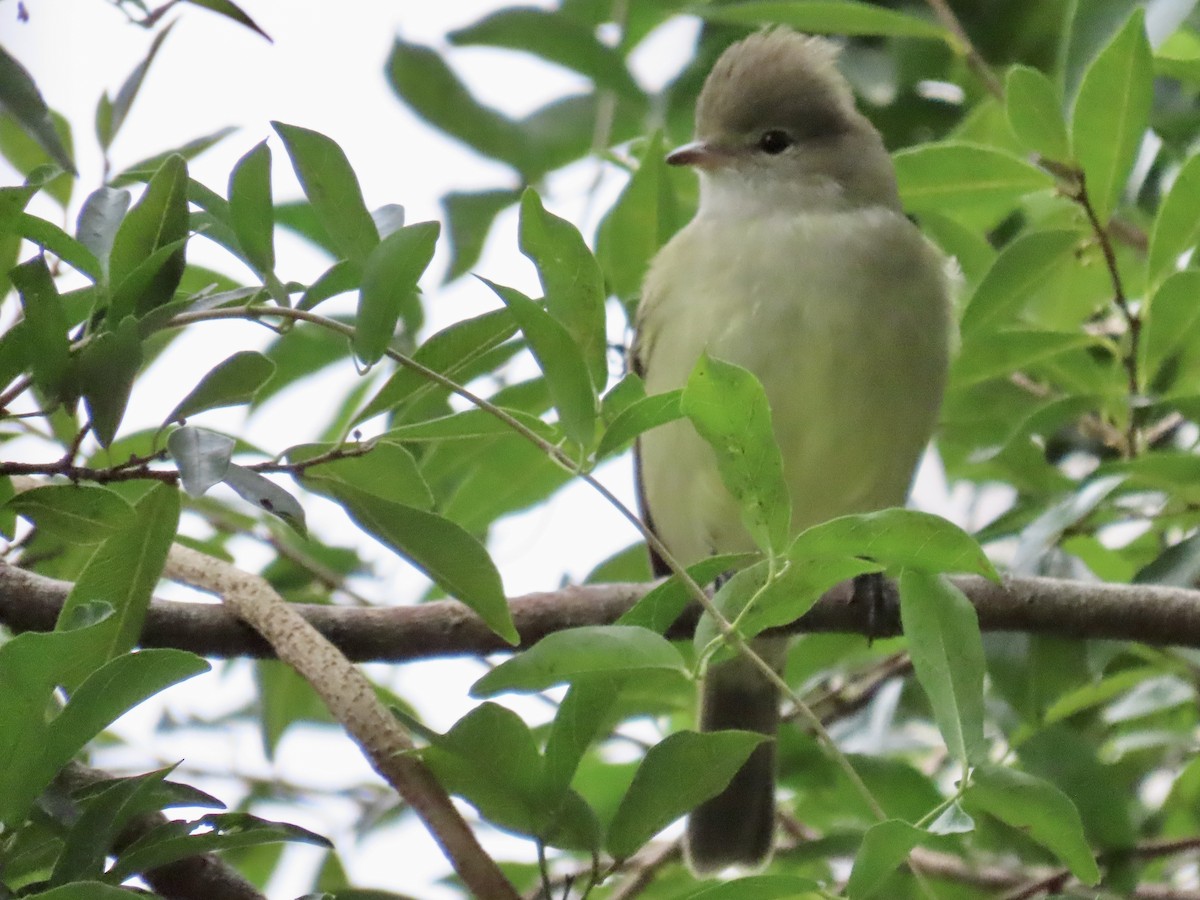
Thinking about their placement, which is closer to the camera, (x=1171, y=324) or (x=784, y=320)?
(x=1171, y=324)

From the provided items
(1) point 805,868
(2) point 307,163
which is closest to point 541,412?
(1) point 805,868

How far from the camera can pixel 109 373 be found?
1314 mm

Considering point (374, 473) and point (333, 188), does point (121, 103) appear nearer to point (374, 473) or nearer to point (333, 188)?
point (333, 188)

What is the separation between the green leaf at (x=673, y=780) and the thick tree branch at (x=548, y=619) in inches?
21.5

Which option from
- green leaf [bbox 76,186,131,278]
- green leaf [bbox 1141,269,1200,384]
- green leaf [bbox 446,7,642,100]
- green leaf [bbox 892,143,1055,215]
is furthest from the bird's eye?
green leaf [bbox 76,186,131,278]

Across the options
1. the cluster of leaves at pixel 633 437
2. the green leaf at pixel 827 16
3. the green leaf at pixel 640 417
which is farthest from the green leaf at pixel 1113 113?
the green leaf at pixel 640 417

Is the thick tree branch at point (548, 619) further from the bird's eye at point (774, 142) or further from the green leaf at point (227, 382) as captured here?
the bird's eye at point (774, 142)

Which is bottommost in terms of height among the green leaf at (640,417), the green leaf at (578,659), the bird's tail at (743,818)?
the bird's tail at (743,818)

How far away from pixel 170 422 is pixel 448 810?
1.39 feet

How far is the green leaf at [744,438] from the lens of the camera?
1.34m

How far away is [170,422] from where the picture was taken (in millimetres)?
1384

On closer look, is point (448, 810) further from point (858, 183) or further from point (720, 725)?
point (858, 183)

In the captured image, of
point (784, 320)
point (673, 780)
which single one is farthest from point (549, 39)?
point (673, 780)

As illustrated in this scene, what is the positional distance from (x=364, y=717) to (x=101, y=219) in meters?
0.54
